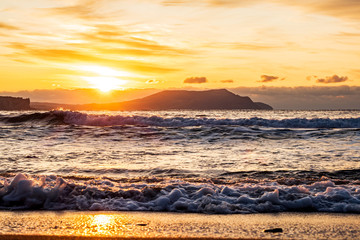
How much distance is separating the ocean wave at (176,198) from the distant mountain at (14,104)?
163300mm

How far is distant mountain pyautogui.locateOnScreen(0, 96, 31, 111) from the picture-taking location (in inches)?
6181

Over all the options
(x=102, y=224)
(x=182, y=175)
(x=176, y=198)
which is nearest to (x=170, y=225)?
(x=102, y=224)

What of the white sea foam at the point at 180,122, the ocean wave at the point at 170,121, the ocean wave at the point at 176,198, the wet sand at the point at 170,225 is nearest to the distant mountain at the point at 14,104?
the ocean wave at the point at 170,121

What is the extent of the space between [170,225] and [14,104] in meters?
169

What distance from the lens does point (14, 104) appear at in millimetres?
158625

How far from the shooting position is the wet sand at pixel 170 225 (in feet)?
13.2

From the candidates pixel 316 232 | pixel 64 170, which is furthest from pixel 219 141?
pixel 316 232

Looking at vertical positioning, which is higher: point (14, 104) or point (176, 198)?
point (14, 104)

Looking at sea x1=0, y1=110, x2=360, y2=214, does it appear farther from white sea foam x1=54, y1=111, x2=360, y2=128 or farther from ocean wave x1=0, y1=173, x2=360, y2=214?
white sea foam x1=54, y1=111, x2=360, y2=128

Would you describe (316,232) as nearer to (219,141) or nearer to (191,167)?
(191,167)

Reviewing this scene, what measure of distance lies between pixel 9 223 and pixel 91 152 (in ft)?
25.6

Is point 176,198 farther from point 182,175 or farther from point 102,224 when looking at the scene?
point 182,175

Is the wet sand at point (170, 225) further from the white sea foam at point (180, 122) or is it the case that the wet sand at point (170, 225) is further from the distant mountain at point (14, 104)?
the distant mountain at point (14, 104)

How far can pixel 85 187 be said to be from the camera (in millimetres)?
6133
